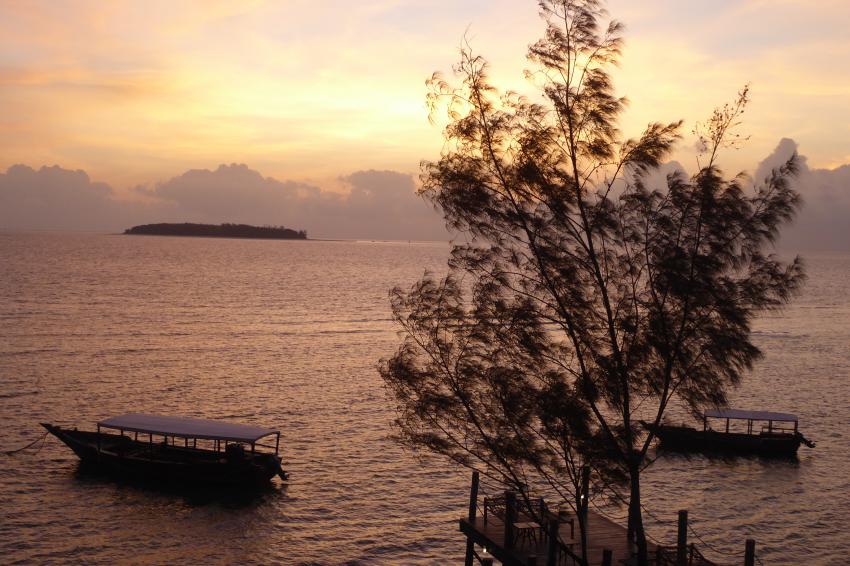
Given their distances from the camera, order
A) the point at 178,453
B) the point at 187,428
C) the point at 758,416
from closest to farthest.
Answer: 1. the point at 187,428
2. the point at 178,453
3. the point at 758,416

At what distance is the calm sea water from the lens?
1459 inches

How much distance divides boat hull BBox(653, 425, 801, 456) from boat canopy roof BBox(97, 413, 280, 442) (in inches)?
1103

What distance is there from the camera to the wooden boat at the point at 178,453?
44844 mm

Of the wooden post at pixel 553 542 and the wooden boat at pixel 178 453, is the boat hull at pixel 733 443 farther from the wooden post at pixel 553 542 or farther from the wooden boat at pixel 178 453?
the wooden post at pixel 553 542

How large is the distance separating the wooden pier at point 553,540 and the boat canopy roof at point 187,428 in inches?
773

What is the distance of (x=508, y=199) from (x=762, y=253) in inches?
293

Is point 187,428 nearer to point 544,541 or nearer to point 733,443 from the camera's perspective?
point 544,541

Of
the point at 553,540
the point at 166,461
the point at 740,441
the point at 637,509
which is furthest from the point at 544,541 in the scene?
the point at 740,441

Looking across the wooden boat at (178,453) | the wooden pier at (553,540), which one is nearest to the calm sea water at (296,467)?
the wooden boat at (178,453)

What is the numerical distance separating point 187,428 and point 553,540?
93.2 feet

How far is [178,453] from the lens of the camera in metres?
47.0

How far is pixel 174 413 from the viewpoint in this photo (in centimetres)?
5844

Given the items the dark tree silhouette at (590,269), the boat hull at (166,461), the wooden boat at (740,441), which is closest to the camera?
the dark tree silhouette at (590,269)

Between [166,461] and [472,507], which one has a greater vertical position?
[472,507]
